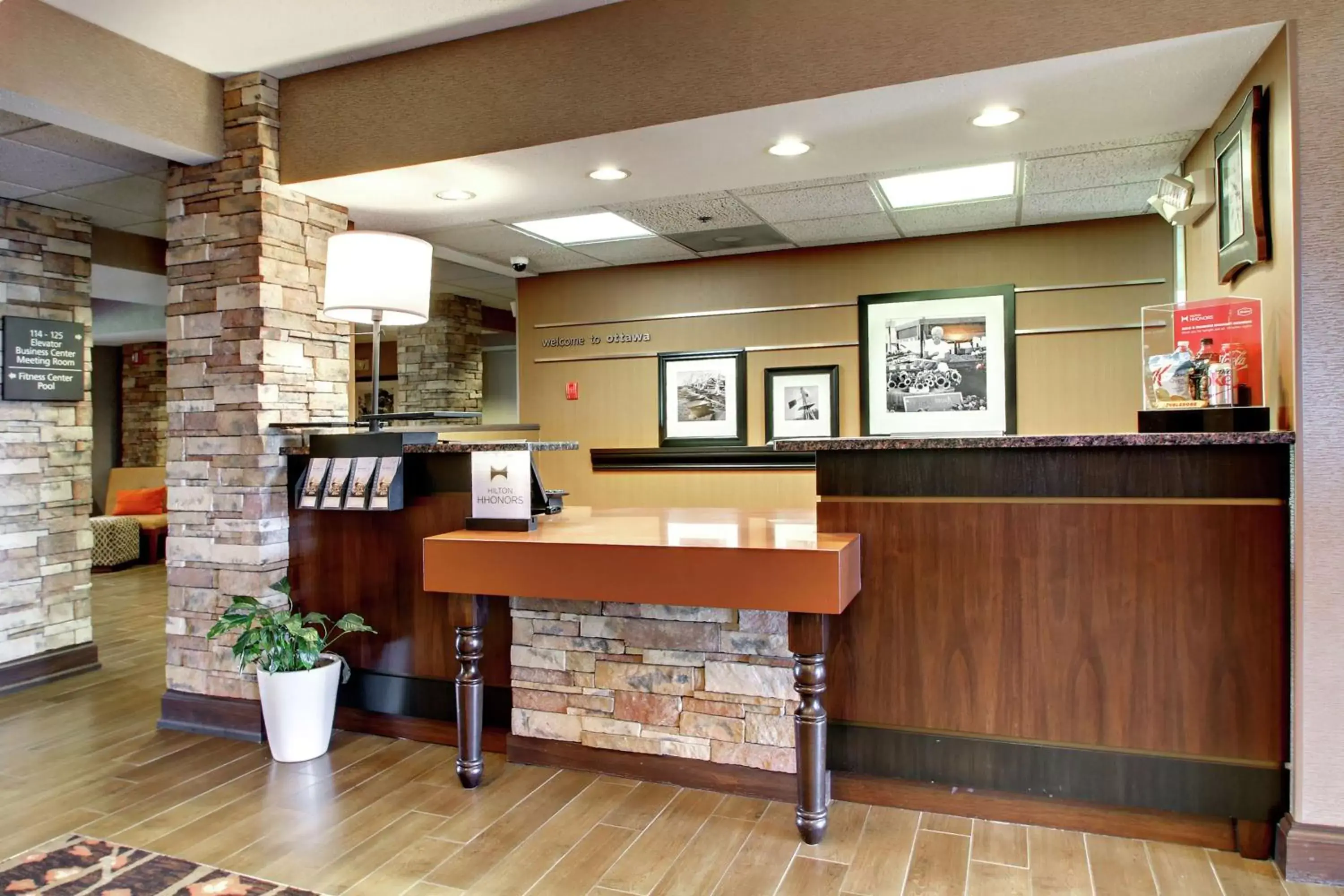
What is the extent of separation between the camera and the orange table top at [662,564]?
2289 mm

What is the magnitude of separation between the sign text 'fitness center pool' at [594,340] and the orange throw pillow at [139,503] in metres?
5.61

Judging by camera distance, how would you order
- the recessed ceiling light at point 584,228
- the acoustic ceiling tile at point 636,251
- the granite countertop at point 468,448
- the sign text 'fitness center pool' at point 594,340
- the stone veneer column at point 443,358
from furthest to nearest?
the stone veneer column at point 443,358, the sign text 'fitness center pool' at point 594,340, the acoustic ceiling tile at point 636,251, the recessed ceiling light at point 584,228, the granite countertop at point 468,448

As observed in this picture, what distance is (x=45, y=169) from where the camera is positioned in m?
3.95

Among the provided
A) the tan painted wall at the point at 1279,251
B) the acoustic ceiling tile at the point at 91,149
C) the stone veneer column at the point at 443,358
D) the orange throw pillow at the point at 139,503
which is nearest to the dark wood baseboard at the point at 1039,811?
the tan painted wall at the point at 1279,251

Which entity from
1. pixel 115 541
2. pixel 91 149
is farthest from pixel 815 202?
pixel 115 541

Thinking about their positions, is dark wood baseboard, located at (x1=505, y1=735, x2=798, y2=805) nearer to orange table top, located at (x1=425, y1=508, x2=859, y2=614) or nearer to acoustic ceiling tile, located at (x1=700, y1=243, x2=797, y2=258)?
orange table top, located at (x1=425, y1=508, x2=859, y2=614)

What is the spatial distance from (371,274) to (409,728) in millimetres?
1752

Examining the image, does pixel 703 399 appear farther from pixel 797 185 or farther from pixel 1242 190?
pixel 1242 190

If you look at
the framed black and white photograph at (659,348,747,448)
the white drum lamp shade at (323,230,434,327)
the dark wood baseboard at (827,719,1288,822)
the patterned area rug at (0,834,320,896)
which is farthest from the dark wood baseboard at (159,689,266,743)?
the framed black and white photograph at (659,348,747,448)

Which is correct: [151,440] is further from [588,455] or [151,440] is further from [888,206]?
[888,206]

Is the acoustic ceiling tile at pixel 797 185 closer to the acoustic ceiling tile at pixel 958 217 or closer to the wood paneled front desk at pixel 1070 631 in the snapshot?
the acoustic ceiling tile at pixel 958 217

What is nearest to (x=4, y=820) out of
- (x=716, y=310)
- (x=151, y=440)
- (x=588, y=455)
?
(x=588, y=455)

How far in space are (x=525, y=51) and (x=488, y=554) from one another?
1.82 meters

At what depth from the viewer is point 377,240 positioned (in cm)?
321
